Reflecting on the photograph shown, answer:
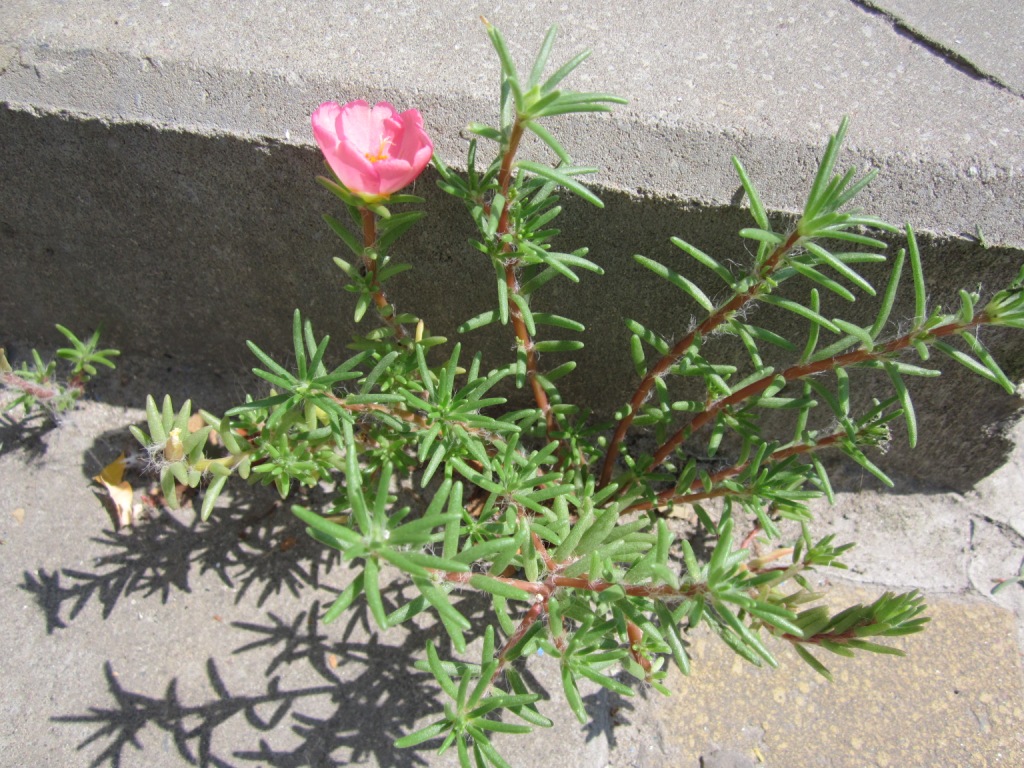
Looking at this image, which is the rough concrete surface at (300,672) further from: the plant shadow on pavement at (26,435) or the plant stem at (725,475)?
the plant stem at (725,475)

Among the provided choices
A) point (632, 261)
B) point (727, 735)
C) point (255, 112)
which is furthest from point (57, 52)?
point (727, 735)

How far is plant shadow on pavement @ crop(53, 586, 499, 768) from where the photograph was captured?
1.63 meters

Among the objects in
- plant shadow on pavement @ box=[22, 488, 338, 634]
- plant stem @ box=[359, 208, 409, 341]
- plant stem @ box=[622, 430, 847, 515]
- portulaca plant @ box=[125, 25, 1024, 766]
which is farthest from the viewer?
plant shadow on pavement @ box=[22, 488, 338, 634]

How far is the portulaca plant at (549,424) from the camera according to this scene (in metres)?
1.16

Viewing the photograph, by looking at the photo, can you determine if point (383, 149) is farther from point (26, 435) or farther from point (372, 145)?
point (26, 435)

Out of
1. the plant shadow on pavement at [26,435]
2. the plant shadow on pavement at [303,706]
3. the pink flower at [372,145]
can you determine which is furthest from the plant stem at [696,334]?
the plant shadow on pavement at [26,435]

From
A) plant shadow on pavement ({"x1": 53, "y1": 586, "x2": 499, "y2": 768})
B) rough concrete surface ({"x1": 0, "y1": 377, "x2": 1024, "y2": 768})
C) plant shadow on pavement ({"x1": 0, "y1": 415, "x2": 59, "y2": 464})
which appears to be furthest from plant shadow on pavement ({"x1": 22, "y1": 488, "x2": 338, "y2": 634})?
plant shadow on pavement ({"x1": 0, "y1": 415, "x2": 59, "y2": 464})

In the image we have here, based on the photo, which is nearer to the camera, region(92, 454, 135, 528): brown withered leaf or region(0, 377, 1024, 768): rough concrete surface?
region(0, 377, 1024, 768): rough concrete surface

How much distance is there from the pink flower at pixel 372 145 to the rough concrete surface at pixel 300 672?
0.99 metres

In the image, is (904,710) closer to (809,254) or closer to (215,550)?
(809,254)

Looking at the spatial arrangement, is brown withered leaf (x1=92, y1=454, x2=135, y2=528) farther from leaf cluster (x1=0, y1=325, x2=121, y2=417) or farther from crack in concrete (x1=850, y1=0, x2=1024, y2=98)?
crack in concrete (x1=850, y1=0, x2=1024, y2=98)

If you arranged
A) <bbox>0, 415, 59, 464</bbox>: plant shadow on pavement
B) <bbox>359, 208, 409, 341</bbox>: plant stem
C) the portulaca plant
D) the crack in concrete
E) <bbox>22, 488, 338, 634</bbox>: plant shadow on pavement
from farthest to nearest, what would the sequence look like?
<bbox>0, 415, 59, 464</bbox>: plant shadow on pavement
<bbox>22, 488, 338, 634</bbox>: plant shadow on pavement
the crack in concrete
<bbox>359, 208, 409, 341</bbox>: plant stem
the portulaca plant

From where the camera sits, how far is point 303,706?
1.68 meters

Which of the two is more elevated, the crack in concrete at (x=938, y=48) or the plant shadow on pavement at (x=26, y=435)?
the crack in concrete at (x=938, y=48)
